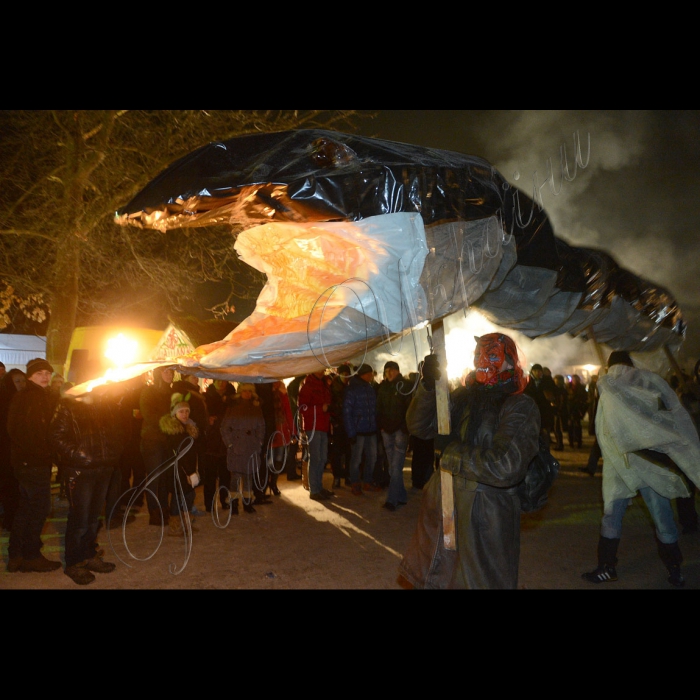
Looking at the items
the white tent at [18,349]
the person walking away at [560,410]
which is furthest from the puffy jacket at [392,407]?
the white tent at [18,349]

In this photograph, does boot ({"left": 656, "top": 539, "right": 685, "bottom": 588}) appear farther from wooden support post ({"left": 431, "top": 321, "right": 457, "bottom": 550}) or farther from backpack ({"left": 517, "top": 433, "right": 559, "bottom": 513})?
wooden support post ({"left": 431, "top": 321, "right": 457, "bottom": 550})

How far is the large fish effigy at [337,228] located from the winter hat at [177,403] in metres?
3.85

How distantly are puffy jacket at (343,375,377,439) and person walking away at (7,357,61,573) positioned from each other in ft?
16.1

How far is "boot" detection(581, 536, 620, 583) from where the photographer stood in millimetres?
5570

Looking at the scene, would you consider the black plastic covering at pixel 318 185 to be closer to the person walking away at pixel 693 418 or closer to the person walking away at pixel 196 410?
the person walking away at pixel 196 410

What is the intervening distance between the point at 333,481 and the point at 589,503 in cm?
459

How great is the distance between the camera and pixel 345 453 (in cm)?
1095

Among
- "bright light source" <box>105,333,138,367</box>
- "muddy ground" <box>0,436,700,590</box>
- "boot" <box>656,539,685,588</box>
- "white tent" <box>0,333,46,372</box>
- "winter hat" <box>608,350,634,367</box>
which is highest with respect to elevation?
"white tent" <box>0,333,46,372</box>

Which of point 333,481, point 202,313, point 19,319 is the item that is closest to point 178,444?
point 333,481

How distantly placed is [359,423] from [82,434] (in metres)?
5.05

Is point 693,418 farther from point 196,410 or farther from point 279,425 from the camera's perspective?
point 196,410

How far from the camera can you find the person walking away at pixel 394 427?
347 inches

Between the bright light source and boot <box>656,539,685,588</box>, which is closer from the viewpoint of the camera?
boot <box>656,539,685,588</box>

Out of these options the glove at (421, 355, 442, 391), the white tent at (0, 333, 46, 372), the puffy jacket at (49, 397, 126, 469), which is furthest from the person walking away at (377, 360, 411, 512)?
the white tent at (0, 333, 46, 372)
